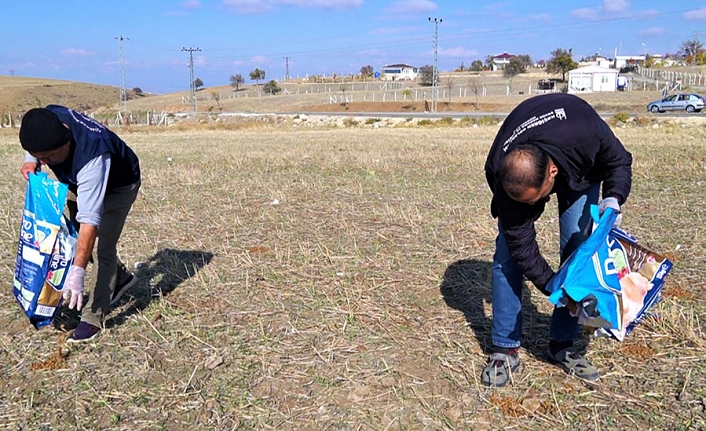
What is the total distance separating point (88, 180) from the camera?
11.2ft

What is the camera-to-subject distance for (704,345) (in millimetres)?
3441

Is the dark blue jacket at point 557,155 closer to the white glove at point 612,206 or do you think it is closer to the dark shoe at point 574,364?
the white glove at point 612,206

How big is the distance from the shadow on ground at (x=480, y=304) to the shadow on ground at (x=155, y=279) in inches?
91.8

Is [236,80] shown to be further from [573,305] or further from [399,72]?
[573,305]

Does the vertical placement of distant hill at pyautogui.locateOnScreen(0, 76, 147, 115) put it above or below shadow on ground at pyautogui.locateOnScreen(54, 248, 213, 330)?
above

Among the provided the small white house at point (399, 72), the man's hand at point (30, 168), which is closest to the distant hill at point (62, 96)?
the small white house at point (399, 72)

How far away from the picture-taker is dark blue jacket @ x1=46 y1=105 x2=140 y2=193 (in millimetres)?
3457

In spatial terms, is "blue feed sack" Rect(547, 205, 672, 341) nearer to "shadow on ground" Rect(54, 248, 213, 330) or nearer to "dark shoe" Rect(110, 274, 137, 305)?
"shadow on ground" Rect(54, 248, 213, 330)

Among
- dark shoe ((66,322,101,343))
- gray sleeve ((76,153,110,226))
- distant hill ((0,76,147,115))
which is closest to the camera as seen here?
gray sleeve ((76,153,110,226))

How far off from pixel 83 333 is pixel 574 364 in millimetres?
3192

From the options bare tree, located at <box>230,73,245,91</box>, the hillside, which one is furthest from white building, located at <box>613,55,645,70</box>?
bare tree, located at <box>230,73,245,91</box>

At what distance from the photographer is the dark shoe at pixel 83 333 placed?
3781mm

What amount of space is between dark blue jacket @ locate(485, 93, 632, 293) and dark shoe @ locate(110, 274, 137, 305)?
10.1 feet

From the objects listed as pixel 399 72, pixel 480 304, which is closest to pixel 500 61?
pixel 399 72
